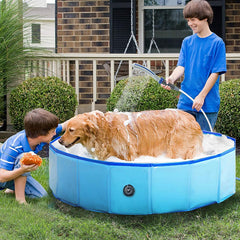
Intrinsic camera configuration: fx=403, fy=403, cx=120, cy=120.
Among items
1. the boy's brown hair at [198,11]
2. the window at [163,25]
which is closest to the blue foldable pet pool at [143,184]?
the boy's brown hair at [198,11]

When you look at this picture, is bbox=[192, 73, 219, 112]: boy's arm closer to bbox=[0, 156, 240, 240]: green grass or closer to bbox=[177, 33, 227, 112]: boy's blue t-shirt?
bbox=[177, 33, 227, 112]: boy's blue t-shirt

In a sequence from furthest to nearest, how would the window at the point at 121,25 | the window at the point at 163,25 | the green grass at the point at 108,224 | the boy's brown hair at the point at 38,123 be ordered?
the window at the point at 163,25 < the window at the point at 121,25 < the boy's brown hair at the point at 38,123 < the green grass at the point at 108,224

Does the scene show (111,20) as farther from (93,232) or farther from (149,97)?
(93,232)

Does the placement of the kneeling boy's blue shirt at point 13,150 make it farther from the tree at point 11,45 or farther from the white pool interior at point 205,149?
the tree at point 11,45

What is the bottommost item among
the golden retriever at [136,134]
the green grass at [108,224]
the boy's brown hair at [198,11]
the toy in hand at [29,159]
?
the green grass at [108,224]

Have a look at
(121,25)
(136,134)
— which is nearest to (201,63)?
(136,134)

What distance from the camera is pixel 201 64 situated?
3453 millimetres

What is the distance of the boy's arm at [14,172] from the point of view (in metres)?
3.06

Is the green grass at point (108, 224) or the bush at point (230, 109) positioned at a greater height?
the bush at point (230, 109)

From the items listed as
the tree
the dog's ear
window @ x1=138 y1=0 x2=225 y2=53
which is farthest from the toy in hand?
window @ x1=138 y1=0 x2=225 y2=53

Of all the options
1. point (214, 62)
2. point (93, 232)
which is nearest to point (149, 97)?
point (214, 62)

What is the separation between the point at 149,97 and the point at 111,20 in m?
3.49

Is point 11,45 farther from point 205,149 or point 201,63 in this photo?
point 205,149

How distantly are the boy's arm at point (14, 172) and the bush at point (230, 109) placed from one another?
3531 millimetres
